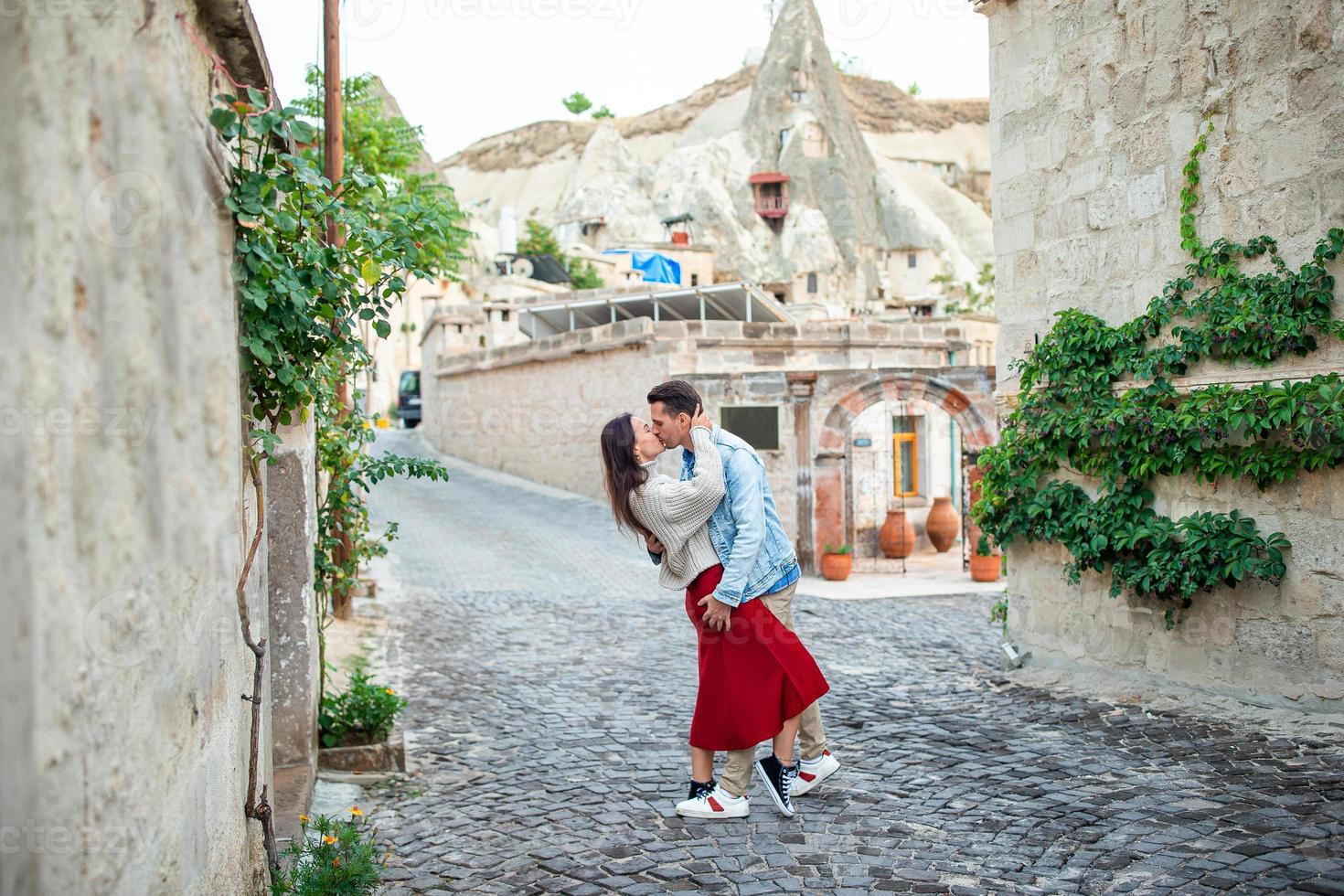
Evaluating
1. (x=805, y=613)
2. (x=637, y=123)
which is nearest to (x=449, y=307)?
(x=805, y=613)

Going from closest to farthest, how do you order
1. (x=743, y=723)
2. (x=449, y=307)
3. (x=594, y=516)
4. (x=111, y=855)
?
(x=111, y=855), (x=743, y=723), (x=594, y=516), (x=449, y=307)

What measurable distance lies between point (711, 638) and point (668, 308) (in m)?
17.8

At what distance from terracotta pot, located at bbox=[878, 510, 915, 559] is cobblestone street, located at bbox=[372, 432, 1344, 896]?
5.57 metres

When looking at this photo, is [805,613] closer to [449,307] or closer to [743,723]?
[743,723]

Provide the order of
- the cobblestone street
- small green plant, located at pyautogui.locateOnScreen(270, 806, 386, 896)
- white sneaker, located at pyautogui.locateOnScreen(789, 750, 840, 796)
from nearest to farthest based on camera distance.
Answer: small green plant, located at pyautogui.locateOnScreen(270, 806, 386, 896) → the cobblestone street → white sneaker, located at pyautogui.locateOnScreen(789, 750, 840, 796)

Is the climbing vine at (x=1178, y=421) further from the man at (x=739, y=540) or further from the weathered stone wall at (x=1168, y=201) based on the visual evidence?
the man at (x=739, y=540)

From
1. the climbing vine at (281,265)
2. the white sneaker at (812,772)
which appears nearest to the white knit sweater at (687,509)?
the white sneaker at (812,772)

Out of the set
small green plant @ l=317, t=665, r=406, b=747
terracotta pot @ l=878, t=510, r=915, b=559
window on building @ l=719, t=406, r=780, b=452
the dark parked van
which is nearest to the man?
small green plant @ l=317, t=665, r=406, b=747

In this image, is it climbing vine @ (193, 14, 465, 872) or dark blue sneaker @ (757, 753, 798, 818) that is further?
dark blue sneaker @ (757, 753, 798, 818)

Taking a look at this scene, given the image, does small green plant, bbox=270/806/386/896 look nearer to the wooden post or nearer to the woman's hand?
the woman's hand

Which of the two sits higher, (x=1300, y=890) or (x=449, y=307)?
(x=449, y=307)

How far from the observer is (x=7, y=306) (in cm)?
187

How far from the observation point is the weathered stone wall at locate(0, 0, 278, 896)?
1.89 meters

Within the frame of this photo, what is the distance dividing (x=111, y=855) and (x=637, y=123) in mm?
106210
